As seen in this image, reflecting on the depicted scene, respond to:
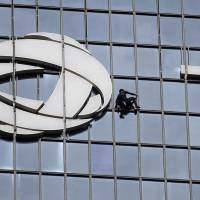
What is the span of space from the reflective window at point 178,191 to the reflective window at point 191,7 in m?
9.83

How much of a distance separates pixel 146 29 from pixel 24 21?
250 inches

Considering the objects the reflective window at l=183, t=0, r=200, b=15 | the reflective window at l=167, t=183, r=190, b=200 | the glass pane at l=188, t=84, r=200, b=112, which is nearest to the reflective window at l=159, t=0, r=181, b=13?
the reflective window at l=183, t=0, r=200, b=15

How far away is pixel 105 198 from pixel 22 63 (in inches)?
311

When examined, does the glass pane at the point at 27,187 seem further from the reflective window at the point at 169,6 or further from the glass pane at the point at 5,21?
the reflective window at the point at 169,6

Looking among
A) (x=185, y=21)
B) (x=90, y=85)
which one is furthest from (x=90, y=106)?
(x=185, y=21)

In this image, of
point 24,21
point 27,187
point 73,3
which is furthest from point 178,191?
point 24,21

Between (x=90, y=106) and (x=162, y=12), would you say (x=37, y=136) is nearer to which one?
(x=90, y=106)

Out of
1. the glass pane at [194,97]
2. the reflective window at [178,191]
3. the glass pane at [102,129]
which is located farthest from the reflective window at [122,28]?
the reflective window at [178,191]

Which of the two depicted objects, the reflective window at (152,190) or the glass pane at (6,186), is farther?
the reflective window at (152,190)

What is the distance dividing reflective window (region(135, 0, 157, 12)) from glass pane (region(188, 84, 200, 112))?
4.57m

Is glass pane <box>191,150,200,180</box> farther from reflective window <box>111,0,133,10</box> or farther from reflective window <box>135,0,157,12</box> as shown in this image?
reflective window <box>111,0,133,10</box>

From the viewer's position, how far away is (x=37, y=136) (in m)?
102

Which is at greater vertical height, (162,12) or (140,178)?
(162,12)

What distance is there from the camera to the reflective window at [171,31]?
107375 mm
